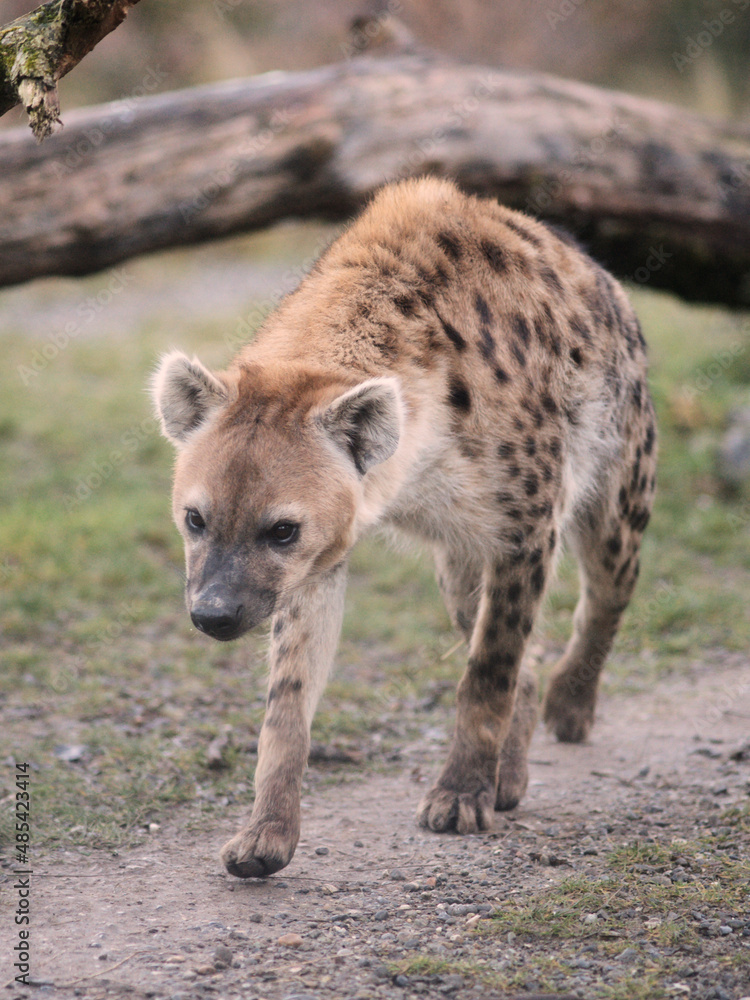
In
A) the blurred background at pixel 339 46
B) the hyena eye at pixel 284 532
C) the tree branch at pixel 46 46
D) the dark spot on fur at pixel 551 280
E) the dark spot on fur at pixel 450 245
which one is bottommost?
the hyena eye at pixel 284 532

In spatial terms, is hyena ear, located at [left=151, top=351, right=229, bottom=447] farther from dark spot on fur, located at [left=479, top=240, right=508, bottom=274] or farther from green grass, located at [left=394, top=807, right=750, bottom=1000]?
green grass, located at [left=394, top=807, right=750, bottom=1000]

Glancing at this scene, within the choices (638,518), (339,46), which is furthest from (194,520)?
(339,46)

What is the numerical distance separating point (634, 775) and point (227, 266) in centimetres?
861

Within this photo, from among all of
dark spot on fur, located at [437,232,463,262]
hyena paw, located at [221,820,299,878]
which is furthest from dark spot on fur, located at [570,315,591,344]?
hyena paw, located at [221,820,299,878]

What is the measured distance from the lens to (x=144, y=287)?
34.7 feet

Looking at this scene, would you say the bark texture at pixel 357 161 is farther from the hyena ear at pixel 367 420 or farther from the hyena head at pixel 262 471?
the hyena ear at pixel 367 420

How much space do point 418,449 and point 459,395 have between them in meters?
0.22

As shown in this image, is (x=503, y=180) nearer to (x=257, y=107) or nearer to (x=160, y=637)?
(x=257, y=107)

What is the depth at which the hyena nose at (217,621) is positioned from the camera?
101 inches

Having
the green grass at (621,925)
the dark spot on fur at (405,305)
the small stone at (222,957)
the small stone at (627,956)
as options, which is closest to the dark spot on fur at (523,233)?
the dark spot on fur at (405,305)

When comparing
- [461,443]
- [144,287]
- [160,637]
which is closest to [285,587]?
[461,443]

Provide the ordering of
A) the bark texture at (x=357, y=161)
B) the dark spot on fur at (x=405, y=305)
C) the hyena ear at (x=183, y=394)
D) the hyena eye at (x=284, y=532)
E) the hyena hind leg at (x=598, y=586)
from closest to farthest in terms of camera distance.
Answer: the hyena eye at (x=284, y=532)
the hyena ear at (x=183, y=394)
the dark spot on fur at (x=405, y=305)
the hyena hind leg at (x=598, y=586)
the bark texture at (x=357, y=161)

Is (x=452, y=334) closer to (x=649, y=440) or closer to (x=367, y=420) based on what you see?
(x=367, y=420)

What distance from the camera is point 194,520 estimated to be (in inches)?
108
